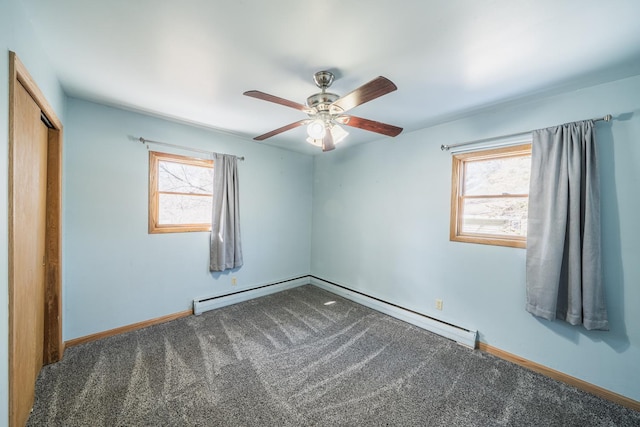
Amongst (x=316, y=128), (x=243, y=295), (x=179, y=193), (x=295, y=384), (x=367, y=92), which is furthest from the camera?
(x=243, y=295)

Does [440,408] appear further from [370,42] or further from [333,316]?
[370,42]

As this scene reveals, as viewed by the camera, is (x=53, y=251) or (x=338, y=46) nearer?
(x=338, y=46)

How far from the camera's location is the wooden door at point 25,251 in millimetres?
1260

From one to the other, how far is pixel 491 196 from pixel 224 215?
3.25 metres

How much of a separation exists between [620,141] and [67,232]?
4.85m

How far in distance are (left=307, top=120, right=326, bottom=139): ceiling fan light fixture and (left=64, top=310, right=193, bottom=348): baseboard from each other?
2824 mm

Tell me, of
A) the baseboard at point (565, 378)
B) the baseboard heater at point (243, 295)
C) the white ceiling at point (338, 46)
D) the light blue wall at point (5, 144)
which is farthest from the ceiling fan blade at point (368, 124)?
the baseboard heater at point (243, 295)

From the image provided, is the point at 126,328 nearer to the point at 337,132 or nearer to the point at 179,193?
the point at 179,193

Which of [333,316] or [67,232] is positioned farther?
[333,316]

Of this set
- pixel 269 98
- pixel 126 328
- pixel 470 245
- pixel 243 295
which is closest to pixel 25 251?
pixel 126 328

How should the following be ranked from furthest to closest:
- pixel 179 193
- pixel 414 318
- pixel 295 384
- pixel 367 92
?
pixel 179 193, pixel 414 318, pixel 295 384, pixel 367 92

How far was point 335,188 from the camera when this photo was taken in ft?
13.8

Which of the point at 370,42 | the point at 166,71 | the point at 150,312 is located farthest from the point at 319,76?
the point at 150,312

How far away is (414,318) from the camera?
3.03 metres
